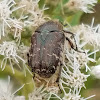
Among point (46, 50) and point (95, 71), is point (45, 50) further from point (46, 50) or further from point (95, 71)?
point (95, 71)

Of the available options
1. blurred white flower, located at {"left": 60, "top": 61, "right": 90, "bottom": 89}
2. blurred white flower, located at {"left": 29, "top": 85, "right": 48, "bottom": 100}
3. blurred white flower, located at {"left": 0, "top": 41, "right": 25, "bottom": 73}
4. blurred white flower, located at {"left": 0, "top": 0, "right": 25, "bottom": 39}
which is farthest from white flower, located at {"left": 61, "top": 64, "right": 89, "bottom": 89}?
blurred white flower, located at {"left": 0, "top": 0, "right": 25, "bottom": 39}

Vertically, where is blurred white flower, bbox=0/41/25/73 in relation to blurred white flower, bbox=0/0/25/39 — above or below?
below

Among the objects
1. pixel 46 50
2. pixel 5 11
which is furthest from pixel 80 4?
pixel 46 50

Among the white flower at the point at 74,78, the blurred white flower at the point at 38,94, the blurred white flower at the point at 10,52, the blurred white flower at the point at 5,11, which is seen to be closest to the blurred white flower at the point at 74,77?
the white flower at the point at 74,78

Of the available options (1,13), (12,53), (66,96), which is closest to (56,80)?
(66,96)

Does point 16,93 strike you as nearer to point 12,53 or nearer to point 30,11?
point 12,53

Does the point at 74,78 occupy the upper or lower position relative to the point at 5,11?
lower

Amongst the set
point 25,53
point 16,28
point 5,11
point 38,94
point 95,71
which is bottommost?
point 38,94

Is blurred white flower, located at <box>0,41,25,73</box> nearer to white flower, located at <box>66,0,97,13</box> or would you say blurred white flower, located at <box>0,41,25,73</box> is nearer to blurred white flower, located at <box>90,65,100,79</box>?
blurred white flower, located at <box>90,65,100,79</box>
